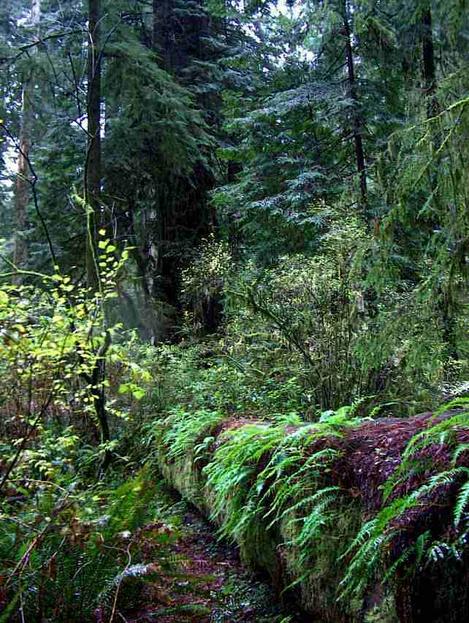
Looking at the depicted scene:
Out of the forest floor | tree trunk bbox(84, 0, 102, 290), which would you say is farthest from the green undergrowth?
tree trunk bbox(84, 0, 102, 290)

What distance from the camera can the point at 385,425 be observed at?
9.86ft

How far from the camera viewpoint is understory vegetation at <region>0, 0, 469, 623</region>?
257 cm

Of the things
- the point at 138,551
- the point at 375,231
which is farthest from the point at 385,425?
the point at 375,231

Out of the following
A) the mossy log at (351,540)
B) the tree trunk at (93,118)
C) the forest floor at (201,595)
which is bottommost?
the forest floor at (201,595)

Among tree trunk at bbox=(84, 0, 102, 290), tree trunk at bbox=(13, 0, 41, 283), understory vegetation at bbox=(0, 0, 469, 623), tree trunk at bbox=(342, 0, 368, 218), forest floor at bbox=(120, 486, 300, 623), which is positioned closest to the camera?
understory vegetation at bbox=(0, 0, 469, 623)

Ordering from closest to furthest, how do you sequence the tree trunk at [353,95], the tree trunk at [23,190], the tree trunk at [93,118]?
the tree trunk at [93,118], the tree trunk at [353,95], the tree trunk at [23,190]

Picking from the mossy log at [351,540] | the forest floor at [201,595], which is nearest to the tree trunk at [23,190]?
the forest floor at [201,595]

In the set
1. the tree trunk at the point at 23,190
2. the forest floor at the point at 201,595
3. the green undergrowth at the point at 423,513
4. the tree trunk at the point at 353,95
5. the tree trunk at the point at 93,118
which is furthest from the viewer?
the tree trunk at the point at 23,190

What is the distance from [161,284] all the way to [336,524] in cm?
980

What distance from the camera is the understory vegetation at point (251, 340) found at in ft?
8.43

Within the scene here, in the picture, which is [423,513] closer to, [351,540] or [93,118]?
[351,540]

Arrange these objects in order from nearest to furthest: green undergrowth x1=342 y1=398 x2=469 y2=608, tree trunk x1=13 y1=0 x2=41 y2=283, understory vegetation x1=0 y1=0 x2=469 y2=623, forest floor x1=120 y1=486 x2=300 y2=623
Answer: green undergrowth x1=342 y1=398 x2=469 y2=608, understory vegetation x1=0 y1=0 x2=469 y2=623, forest floor x1=120 y1=486 x2=300 y2=623, tree trunk x1=13 y1=0 x2=41 y2=283

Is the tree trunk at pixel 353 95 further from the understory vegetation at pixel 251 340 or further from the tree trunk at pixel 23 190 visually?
the tree trunk at pixel 23 190

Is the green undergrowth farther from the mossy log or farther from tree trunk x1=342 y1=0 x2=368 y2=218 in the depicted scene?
tree trunk x1=342 y1=0 x2=368 y2=218
